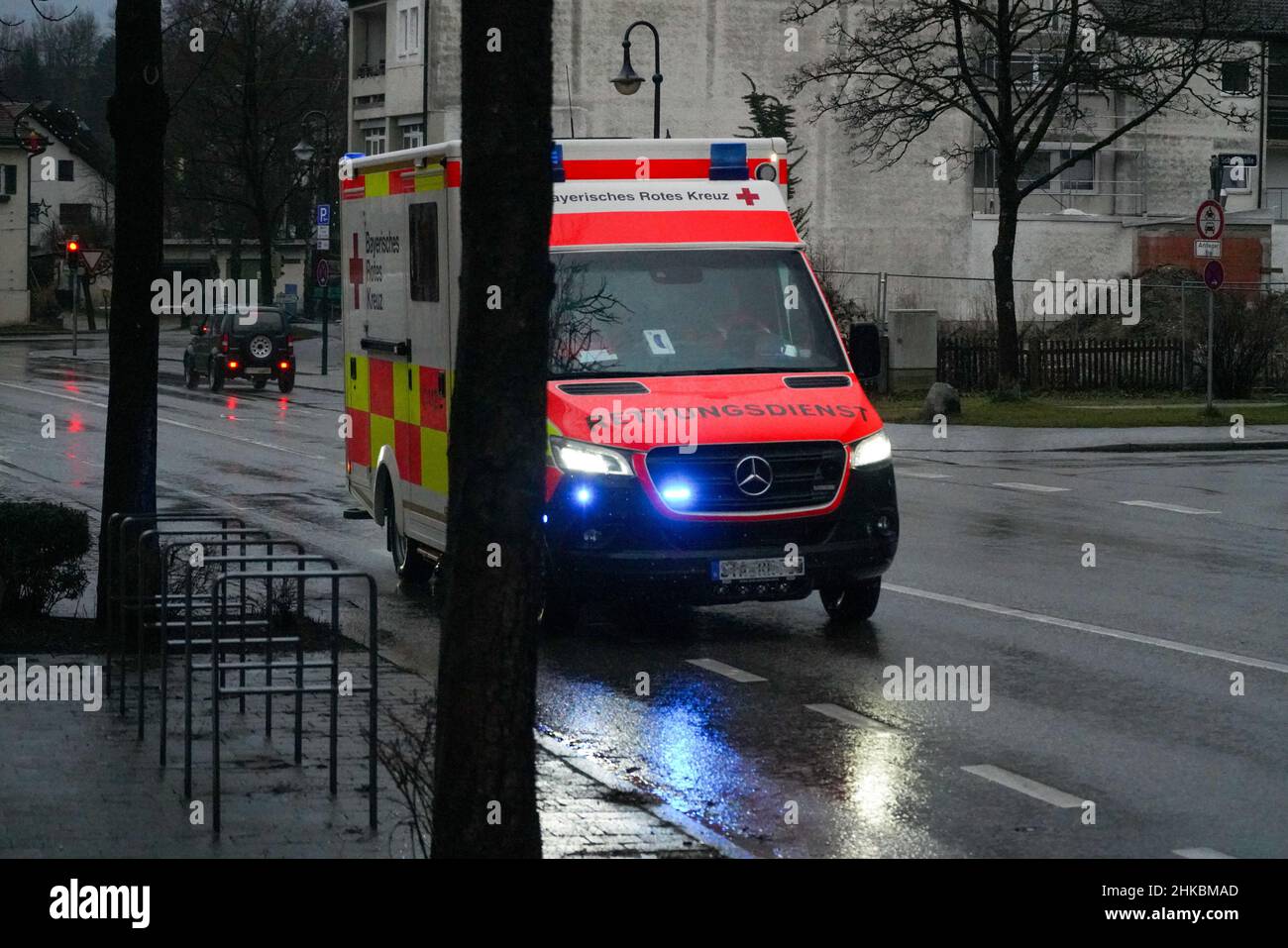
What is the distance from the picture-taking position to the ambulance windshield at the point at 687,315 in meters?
12.0

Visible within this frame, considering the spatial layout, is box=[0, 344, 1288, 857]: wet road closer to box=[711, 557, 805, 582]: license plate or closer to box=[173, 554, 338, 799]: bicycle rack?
box=[711, 557, 805, 582]: license plate

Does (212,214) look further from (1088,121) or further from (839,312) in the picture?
(839,312)

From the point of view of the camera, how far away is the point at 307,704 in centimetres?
952

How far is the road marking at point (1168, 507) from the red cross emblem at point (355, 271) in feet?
28.3

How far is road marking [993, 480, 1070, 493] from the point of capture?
2131cm

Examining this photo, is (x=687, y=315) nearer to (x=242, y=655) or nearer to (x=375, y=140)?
(x=242, y=655)

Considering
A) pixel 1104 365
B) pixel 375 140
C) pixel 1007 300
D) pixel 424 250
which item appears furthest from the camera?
pixel 375 140

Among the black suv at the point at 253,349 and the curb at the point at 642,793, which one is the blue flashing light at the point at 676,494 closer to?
the curb at the point at 642,793

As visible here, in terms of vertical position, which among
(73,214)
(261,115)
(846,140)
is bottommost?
(846,140)

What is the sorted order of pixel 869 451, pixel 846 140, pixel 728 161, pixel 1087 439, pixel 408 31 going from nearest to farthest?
pixel 869 451
pixel 728 161
pixel 1087 439
pixel 846 140
pixel 408 31

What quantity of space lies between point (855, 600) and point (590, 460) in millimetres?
2124

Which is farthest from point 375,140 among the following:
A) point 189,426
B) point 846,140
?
point 189,426

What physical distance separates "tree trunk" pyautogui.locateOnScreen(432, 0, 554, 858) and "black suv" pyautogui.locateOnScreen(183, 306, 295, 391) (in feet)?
128

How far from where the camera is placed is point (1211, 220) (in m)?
30.3
